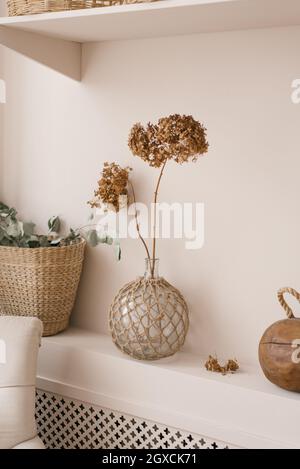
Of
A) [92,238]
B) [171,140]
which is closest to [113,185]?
[92,238]

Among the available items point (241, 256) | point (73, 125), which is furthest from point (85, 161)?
point (241, 256)

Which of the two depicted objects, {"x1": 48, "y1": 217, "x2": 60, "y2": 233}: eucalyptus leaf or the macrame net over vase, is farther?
{"x1": 48, "y1": 217, "x2": 60, "y2": 233}: eucalyptus leaf

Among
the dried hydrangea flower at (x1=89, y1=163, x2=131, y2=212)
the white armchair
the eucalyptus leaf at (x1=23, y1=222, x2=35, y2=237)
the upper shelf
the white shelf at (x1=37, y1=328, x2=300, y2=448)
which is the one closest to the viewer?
the upper shelf

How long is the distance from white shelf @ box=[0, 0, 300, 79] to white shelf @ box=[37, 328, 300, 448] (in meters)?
0.82

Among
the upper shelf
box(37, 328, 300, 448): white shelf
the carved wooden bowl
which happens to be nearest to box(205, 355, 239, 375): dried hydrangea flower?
box(37, 328, 300, 448): white shelf

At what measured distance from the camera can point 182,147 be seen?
1.59 metres

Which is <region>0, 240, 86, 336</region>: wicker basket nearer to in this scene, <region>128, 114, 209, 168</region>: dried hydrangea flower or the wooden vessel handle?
<region>128, 114, 209, 168</region>: dried hydrangea flower

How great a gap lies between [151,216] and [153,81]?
1.22ft

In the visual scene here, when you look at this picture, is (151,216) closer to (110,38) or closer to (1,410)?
(110,38)

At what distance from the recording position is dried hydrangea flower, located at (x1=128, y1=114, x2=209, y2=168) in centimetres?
158

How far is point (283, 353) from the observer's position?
147 centimetres

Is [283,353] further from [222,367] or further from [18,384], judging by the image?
[18,384]

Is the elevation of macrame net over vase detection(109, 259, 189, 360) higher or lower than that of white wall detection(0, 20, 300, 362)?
lower

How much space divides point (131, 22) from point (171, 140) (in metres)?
0.30
